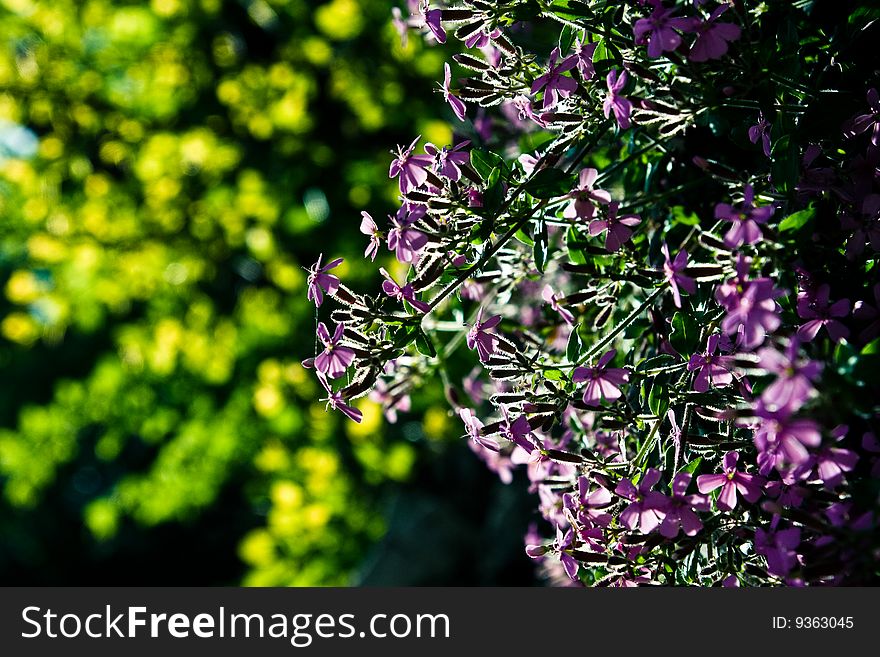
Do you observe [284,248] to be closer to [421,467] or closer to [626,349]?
[421,467]

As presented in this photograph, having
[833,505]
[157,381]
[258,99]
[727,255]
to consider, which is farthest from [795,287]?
[157,381]

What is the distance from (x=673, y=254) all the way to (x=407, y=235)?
0.37 m

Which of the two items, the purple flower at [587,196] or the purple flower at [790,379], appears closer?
the purple flower at [790,379]

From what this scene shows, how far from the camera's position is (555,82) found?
98 centimetres

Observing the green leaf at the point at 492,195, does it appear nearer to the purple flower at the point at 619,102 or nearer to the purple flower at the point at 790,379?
the purple flower at the point at 619,102

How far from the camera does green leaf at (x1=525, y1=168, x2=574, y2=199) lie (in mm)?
982

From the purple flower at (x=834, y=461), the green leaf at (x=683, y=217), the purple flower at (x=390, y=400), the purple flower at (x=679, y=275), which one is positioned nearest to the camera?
the purple flower at (x=834, y=461)

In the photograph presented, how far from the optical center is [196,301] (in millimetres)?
3670

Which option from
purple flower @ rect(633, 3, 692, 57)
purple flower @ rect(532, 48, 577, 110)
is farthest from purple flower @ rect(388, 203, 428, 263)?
purple flower @ rect(633, 3, 692, 57)

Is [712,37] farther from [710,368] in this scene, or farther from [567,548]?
[567,548]

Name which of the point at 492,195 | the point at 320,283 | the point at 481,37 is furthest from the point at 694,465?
the point at 481,37

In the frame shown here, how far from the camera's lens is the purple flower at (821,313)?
2.88 ft

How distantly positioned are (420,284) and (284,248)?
2380 mm

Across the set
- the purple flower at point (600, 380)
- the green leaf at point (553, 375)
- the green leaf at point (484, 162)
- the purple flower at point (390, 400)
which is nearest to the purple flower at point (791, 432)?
the purple flower at point (600, 380)
